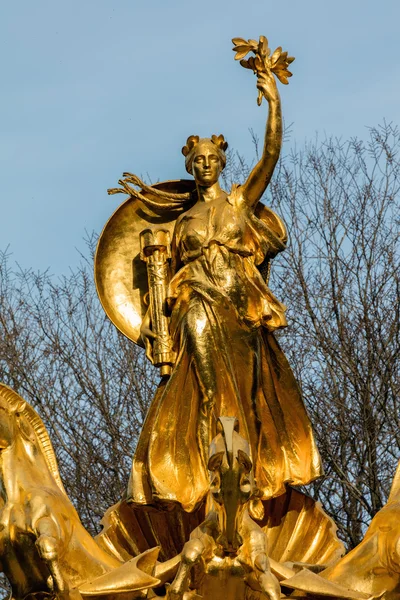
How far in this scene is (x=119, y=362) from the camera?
2127 centimetres

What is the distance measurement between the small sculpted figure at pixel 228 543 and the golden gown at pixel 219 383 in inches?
44.8

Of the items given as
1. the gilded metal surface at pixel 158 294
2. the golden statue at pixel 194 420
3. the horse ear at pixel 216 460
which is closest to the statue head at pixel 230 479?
the horse ear at pixel 216 460

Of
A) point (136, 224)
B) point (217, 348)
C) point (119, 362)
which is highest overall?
point (119, 362)

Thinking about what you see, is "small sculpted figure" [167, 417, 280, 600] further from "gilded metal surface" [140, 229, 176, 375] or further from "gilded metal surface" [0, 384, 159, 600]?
"gilded metal surface" [140, 229, 176, 375]

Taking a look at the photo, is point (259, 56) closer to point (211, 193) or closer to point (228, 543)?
point (211, 193)

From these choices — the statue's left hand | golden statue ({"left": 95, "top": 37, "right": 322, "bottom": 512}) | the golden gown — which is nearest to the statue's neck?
golden statue ({"left": 95, "top": 37, "right": 322, "bottom": 512})

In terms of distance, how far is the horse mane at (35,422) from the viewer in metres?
11.6

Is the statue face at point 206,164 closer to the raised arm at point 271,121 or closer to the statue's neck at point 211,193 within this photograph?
the statue's neck at point 211,193

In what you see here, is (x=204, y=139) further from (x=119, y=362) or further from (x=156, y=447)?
(x=119, y=362)

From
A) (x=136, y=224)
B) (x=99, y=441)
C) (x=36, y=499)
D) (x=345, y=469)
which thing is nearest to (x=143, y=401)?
(x=99, y=441)

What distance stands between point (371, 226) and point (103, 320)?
3277 mm

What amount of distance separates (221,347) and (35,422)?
1356 millimetres

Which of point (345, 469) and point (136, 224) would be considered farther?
point (345, 469)

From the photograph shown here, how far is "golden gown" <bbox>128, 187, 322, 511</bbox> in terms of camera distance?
1230 cm
